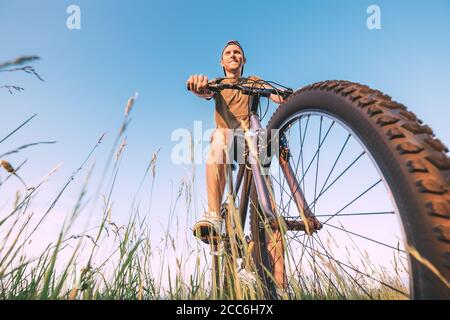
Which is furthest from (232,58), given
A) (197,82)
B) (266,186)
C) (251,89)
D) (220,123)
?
(266,186)

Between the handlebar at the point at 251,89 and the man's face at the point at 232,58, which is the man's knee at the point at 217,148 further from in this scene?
the man's face at the point at 232,58

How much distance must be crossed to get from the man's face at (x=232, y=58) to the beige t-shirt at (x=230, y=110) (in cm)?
35

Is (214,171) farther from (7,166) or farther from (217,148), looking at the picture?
(7,166)

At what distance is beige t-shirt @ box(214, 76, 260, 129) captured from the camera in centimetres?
309

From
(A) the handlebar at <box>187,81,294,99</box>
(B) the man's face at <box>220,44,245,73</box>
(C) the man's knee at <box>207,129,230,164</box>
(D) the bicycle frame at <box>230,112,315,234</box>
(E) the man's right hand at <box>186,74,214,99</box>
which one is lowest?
(D) the bicycle frame at <box>230,112,315,234</box>

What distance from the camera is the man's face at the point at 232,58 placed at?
11.4 feet

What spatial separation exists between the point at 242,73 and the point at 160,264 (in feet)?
8.15

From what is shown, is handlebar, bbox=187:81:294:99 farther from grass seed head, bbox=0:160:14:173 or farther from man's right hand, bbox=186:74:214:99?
grass seed head, bbox=0:160:14:173

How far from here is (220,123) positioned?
3082mm

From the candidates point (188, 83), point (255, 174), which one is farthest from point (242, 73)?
point (255, 174)

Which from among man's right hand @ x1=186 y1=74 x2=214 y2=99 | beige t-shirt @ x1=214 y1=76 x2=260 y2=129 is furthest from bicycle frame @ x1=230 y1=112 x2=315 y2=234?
beige t-shirt @ x1=214 y1=76 x2=260 y2=129

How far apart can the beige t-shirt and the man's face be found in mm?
347
